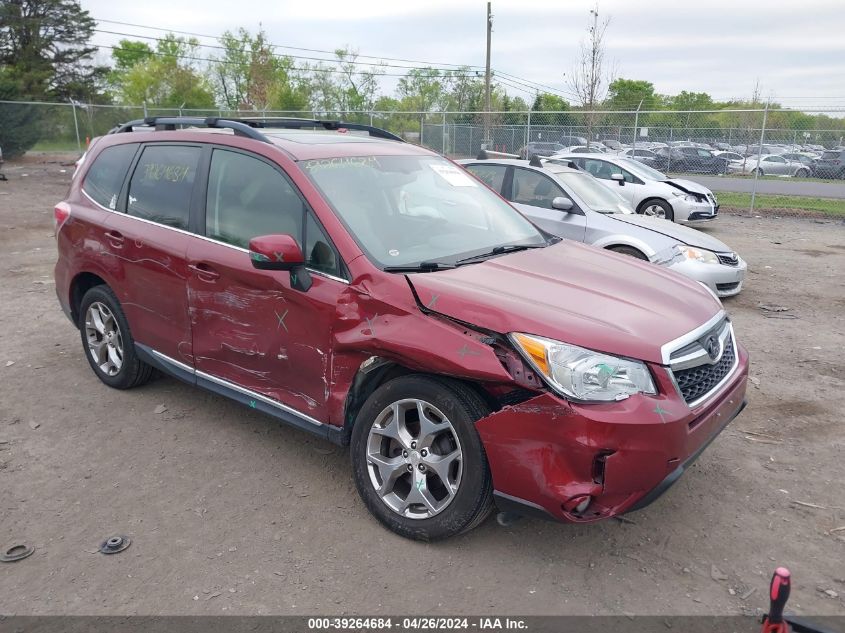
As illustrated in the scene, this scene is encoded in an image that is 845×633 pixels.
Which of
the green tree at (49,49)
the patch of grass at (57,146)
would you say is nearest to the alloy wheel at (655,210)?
the patch of grass at (57,146)

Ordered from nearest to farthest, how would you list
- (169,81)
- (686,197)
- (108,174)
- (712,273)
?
(108,174) → (712,273) → (686,197) → (169,81)

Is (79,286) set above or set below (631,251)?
above

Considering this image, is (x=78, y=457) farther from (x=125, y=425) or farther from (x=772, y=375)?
(x=772, y=375)

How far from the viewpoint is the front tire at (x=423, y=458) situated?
2973mm

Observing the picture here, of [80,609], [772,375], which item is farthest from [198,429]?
[772,375]

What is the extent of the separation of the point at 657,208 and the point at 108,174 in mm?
11548

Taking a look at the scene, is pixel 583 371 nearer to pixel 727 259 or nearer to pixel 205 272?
pixel 205 272

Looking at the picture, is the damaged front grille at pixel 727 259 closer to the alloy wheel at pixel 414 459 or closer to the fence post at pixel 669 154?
the alloy wheel at pixel 414 459

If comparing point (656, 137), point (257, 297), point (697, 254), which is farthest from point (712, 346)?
point (656, 137)

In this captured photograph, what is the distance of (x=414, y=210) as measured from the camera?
3930 millimetres

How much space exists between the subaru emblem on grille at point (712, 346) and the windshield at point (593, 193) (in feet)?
15.5

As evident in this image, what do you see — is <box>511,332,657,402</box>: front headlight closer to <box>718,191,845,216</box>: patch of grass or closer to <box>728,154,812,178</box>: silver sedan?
Result: <box>718,191,845,216</box>: patch of grass

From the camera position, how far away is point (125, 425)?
4516 mm

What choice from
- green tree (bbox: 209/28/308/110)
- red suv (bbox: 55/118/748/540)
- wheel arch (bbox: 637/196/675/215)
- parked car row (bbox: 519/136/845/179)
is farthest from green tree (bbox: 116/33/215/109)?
red suv (bbox: 55/118/748/540)
